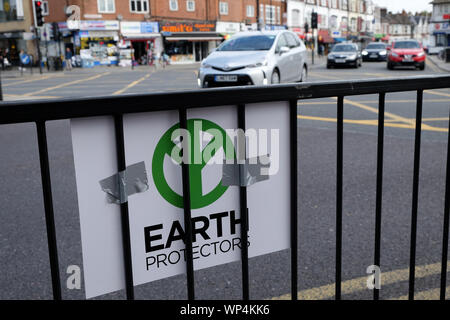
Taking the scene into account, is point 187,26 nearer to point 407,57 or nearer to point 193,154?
point 407,57

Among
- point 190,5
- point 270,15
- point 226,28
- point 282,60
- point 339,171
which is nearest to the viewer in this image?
point 339,171

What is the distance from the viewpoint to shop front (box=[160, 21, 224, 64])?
42500mm

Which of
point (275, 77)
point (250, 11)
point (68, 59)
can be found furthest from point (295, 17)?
point (275, 77)

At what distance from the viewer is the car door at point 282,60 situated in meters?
13.1

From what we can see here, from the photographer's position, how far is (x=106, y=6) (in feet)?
126

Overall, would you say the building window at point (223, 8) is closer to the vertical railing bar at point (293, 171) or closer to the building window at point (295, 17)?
the building window at point (295, 17)

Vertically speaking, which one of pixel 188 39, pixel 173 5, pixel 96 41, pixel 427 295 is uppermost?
pixel 173 5

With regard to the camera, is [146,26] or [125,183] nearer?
[125,183]

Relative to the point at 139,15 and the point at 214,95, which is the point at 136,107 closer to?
the point at 214,95

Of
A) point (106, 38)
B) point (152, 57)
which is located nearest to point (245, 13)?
point (152, 57)

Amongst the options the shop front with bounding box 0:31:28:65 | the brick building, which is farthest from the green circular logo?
the shop front with bounding box 0:31:28:65

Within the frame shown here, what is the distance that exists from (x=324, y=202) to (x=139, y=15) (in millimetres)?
39089

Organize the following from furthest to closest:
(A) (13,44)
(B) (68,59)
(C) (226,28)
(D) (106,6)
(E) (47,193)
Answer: (C) (226,28)
(A) (13,44)
(D) (106,6)
(B) (68,59)
(E) (47,193)

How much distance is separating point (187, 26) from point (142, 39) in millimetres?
4890
